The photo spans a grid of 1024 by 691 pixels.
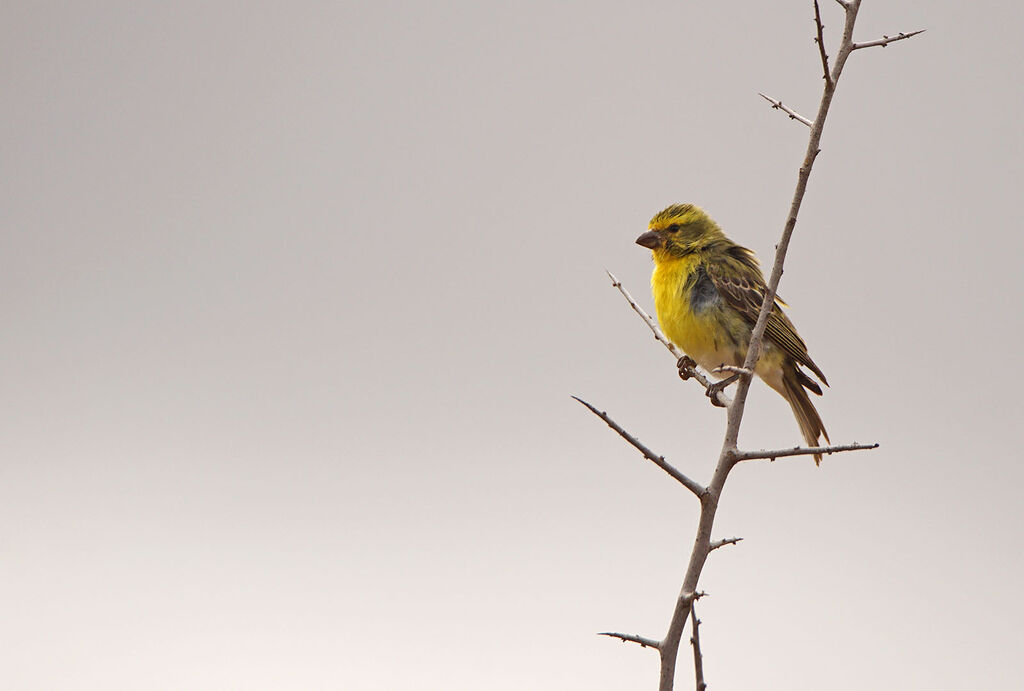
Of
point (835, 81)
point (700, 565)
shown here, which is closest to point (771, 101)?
point (835, 81)

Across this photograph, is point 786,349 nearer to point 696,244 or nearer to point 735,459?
point 696,244

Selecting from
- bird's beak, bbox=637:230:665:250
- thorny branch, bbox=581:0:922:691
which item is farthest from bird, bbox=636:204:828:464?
thorny branch, bbox=581:0:922:691

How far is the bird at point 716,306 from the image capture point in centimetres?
190

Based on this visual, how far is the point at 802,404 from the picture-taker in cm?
196

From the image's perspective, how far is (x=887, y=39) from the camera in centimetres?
94

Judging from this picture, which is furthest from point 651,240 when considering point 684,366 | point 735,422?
point 735,422

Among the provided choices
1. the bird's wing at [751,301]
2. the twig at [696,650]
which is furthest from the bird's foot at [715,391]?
the twig at [696,650]

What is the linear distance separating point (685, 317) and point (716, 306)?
67mm

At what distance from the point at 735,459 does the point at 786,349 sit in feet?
3.35

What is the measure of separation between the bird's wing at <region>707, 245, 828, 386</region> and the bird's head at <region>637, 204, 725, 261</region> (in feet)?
0.24

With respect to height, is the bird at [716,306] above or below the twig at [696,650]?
above

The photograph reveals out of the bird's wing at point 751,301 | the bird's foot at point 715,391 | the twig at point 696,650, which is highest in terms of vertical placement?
the bird's wing at point 751,301

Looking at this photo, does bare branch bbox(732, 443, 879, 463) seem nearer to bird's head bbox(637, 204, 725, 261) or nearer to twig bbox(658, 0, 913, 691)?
twig bbox(658, 0, 913, 691)

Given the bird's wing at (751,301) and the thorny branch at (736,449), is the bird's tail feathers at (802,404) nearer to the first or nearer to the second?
the bird's wing at (751,301)
